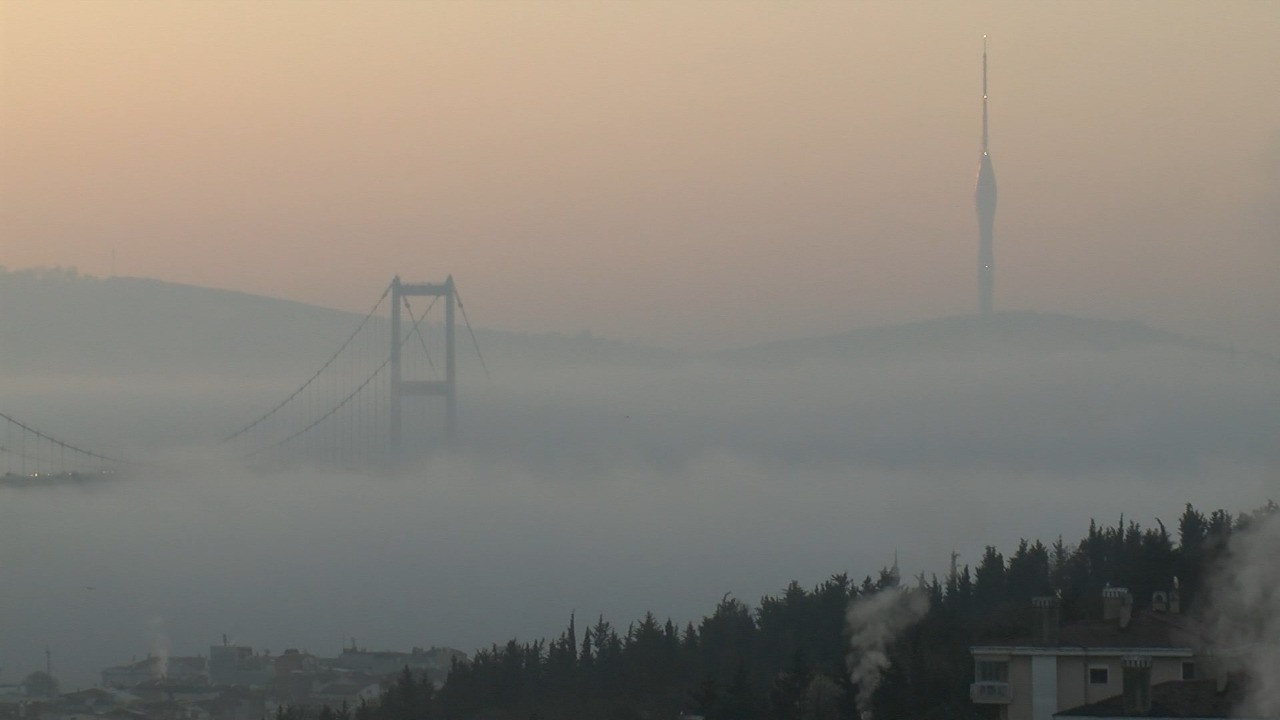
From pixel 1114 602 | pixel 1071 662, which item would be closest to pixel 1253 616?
pixel 1071 662

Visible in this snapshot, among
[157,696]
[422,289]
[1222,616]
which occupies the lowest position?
[157,696]

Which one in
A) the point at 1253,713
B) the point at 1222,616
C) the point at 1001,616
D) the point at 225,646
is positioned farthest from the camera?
the point at 225,646

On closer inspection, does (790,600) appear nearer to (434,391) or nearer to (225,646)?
(225,646)

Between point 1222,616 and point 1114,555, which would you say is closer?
point 1222,616

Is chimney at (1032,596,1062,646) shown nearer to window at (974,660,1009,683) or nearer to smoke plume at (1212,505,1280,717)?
window at (974,660,1009,683)

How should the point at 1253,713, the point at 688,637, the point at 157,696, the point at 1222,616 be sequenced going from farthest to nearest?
the point at 157,696 → the point at 688,637 → the point at 1222,616 → the point at 1253,713

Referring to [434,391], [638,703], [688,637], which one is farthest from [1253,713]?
[434,391]

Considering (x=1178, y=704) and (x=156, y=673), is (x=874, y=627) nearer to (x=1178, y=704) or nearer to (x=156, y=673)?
(x=1178, y=704)
